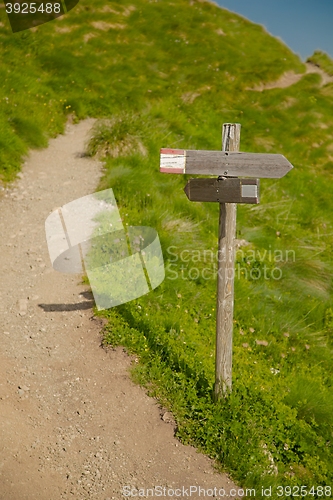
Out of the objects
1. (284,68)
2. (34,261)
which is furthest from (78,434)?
(284,68)

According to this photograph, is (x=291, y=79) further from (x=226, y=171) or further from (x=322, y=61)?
(x=226, y=171)

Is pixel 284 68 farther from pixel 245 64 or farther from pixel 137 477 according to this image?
pixel 137 477

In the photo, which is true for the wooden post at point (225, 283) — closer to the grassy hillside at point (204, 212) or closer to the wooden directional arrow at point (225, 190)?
Result: the wooden directional arrow at point (225, 190)

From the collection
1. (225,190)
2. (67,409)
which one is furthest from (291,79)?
(67,409)

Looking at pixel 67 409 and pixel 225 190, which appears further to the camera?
pixel 67 409

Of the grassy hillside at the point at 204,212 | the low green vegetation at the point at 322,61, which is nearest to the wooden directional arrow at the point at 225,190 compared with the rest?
the grassy hillside at the point at 204,212

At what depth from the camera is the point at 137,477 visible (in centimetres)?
582

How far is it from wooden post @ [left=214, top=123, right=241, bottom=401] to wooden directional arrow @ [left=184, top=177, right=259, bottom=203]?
212 mm

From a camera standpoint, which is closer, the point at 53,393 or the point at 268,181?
the point at 53,393

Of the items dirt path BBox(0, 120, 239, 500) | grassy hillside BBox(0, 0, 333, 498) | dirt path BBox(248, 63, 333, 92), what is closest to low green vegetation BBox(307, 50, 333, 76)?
dirt path BBox(248, 63, 333, 92)

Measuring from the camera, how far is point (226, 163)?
221 inches

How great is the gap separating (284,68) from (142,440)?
82.5ft

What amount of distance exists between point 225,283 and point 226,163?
1582 millimetres

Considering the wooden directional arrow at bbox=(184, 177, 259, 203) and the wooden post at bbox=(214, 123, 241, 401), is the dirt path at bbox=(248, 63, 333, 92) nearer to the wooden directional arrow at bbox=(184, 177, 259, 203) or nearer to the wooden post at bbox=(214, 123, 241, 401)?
the wooden post at bbox=(214, 123, 241, 401)
